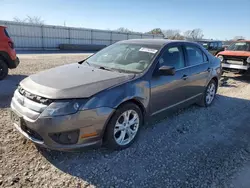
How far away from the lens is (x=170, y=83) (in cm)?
376

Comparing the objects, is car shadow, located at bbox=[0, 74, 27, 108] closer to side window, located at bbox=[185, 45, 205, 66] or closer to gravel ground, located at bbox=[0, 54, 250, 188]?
gravel ground, located at bbox=[0, 54, 250, 188]

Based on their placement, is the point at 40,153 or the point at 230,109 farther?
the point at 230,109

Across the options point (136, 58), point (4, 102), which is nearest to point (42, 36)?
point (4, 102)

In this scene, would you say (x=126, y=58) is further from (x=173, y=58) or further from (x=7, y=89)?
(x=7, y=89)

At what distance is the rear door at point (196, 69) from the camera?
14.4 ft

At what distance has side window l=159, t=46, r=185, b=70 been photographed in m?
3.76

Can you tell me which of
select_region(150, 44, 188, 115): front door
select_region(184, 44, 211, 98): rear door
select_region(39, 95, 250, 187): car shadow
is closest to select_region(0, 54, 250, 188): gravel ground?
select_region(39, 95, 250, 187): car shadow

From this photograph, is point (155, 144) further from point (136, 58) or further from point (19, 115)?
point (19, 115)

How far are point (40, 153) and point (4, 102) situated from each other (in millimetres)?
2642

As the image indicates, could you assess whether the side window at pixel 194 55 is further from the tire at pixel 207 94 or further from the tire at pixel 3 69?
the tire at pixel 3 69

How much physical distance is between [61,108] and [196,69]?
3103 millimetres

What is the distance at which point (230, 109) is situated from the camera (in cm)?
521

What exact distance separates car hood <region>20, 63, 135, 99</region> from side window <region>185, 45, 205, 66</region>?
176cm

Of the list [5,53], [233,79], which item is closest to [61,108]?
[5,53]
